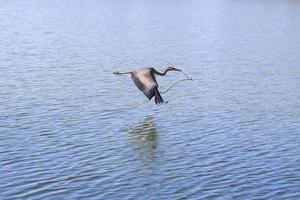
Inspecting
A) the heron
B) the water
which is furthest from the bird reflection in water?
the heron

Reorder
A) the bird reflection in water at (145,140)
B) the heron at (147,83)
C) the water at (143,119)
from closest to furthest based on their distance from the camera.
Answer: the water at (143,119), the bird reflection in water at (145,140), the heron at (147,83)

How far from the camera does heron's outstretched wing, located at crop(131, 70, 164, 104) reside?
67.9 feet

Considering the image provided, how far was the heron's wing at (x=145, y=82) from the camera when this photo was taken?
20923 mm

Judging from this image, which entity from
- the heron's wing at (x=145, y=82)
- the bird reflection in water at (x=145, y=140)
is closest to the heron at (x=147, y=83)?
the heron's wing at (x=145, y=82)

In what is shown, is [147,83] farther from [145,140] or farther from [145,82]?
[145,140]

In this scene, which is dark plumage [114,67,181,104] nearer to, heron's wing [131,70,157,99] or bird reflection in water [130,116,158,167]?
heron's wing [131,70,157,99]

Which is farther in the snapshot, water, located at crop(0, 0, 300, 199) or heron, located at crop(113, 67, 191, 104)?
heron, located at crop(113, 67, 191, 104)

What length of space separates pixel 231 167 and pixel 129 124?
550 centimetres

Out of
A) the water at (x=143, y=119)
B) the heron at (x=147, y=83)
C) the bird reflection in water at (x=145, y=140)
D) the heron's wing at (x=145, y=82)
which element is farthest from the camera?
the heron's wing at (x=145, y=82)

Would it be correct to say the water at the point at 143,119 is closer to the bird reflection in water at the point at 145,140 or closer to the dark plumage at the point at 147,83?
the bird reflection in water at the point at 145,140

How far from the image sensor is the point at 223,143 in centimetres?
2164

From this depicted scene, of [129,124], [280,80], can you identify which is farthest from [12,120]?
[280,80]

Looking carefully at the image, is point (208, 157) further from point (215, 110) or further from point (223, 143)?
point (215, 110)

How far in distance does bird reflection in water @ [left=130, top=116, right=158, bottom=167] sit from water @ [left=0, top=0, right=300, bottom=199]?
1.4 inches
